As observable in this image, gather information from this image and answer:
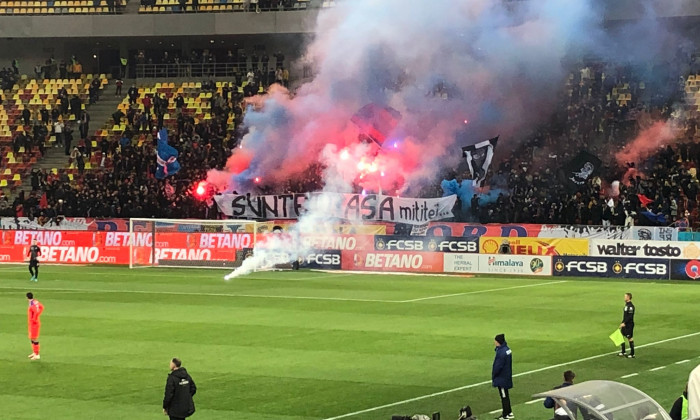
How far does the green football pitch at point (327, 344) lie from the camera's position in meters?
19.7

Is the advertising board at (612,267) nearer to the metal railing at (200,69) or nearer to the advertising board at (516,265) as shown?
the advertising board at (516,265)

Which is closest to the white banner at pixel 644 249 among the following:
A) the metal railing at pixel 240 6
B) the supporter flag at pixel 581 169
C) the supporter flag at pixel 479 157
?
the supporter flag at pixel 581 169

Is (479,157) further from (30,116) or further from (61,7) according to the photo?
(61,7)

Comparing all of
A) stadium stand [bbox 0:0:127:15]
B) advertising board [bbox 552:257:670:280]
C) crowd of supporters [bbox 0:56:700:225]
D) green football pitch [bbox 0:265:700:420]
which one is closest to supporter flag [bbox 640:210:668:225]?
crowd of supporters [bbox 0:56:700:225]

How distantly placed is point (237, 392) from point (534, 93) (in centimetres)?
3656

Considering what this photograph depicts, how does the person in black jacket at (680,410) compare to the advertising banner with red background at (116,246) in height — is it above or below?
below

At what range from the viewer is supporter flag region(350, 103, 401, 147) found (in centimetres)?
5278

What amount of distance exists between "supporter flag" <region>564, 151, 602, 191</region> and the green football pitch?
6.41 meters

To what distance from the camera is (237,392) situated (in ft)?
66.9

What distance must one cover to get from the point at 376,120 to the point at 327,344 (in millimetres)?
27448

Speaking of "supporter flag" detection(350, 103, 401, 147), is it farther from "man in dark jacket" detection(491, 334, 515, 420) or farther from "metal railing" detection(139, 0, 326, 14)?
"man in dark jacket" detection(491, 334, 515, 420)

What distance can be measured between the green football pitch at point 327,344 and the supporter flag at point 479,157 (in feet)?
24.4

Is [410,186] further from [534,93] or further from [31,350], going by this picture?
[31,350]

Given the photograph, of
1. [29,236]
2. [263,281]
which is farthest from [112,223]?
[263,281]
